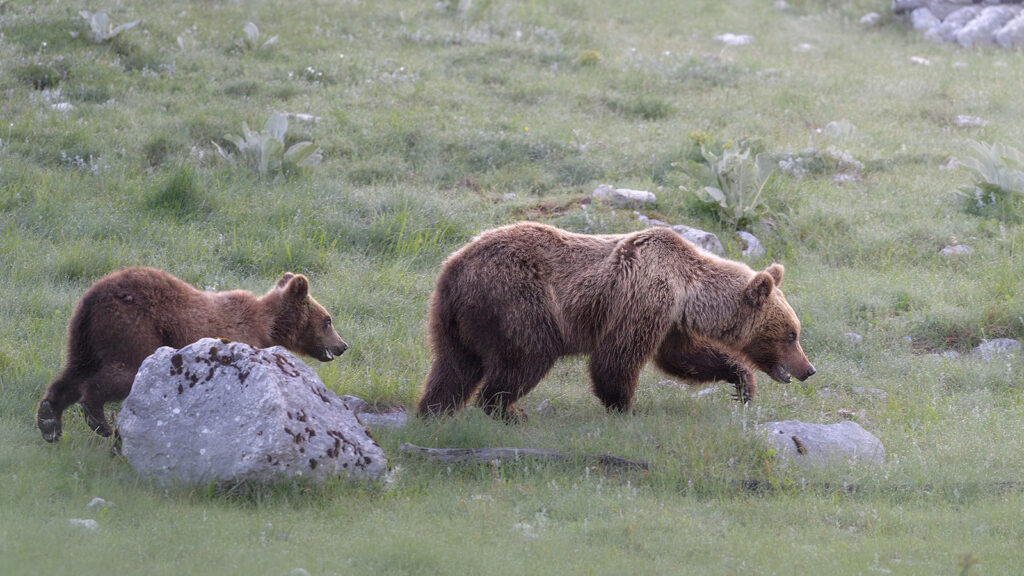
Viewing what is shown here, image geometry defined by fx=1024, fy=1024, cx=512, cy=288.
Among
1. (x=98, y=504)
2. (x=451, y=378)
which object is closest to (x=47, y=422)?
(x=98, y=504)

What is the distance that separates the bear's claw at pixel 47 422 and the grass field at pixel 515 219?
0.48 ft

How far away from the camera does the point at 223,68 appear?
516 inches

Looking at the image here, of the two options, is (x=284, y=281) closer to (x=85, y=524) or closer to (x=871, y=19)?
(x=85, y=524)

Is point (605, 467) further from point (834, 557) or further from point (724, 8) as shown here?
point (724, 8)

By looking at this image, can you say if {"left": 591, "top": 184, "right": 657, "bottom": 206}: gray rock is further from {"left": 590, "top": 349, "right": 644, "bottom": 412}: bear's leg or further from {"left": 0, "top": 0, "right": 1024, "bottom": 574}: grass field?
{"left": 590, "top": 349, "right": 644, "bottom": 412}: bear's leg

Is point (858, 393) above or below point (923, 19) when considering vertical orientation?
below

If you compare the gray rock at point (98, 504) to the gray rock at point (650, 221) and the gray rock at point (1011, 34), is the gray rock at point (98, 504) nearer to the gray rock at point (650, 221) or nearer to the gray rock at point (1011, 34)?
the gray rock at point (650, 221)

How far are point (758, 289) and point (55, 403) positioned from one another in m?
4.64

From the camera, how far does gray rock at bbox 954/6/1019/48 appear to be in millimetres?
17609

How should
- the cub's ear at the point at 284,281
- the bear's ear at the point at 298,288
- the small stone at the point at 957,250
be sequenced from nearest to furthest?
the bear's ear at the point at 298,288 < the cub's ear at the point at 284,281 < the small stone at the point at 957,250

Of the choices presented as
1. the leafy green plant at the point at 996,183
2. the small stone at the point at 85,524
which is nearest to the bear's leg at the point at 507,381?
the small stone at the point at 85,524

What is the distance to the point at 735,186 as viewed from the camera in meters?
10.4

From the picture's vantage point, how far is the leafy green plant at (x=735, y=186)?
1035cm

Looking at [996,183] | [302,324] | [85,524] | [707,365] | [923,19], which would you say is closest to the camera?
[85,524]
